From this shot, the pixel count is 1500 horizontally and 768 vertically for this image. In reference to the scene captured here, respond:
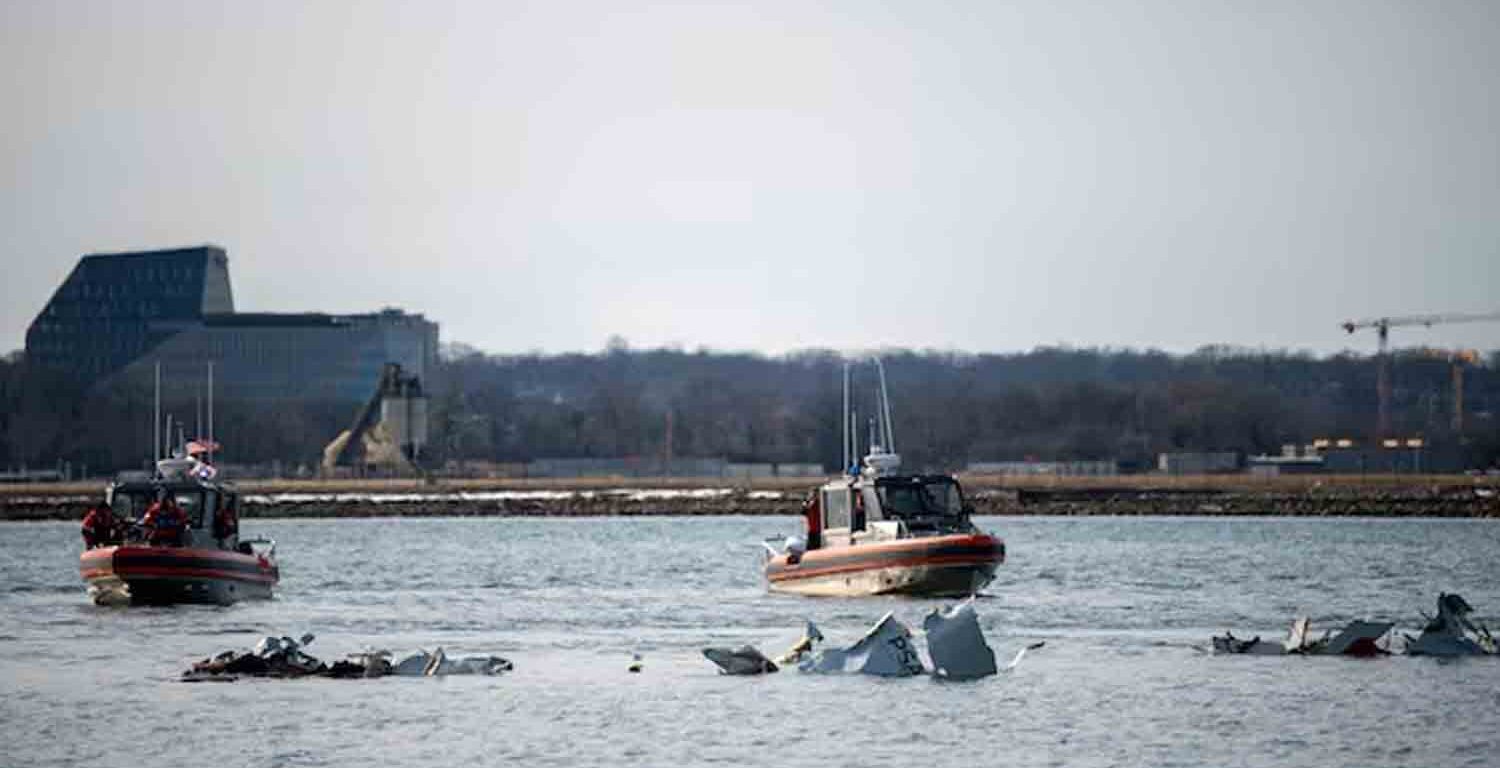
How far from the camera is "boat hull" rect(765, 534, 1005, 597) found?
59.8m

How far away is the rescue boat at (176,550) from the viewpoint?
61.5m

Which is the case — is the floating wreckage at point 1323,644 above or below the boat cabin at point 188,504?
below

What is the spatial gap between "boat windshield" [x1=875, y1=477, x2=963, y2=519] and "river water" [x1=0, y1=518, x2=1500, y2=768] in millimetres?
2246

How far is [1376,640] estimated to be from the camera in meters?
49.6

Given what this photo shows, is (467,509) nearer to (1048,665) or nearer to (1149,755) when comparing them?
(1048,665)

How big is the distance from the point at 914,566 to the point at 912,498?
3.30m

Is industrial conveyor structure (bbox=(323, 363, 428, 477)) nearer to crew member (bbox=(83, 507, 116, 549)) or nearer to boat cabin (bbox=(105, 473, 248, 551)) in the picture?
boat cabin (bbox=(105, 473, 248, 551))

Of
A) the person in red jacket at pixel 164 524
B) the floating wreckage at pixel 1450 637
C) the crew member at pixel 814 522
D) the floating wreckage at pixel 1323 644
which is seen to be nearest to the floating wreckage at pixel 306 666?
the floating wreckage at pixel 1323 644

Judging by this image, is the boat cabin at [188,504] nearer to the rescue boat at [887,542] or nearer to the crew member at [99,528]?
the crew member at [99,528]

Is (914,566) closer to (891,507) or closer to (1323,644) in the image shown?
(891,507)

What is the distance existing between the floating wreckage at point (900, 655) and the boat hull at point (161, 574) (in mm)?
19014

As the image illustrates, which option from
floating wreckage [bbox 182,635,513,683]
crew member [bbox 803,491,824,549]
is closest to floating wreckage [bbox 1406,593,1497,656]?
floating wreckage [bbox 182,635,513,683]

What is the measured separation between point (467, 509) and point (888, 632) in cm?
10555

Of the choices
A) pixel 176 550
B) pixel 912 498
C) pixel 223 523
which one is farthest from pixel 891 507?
pixel 176 550
